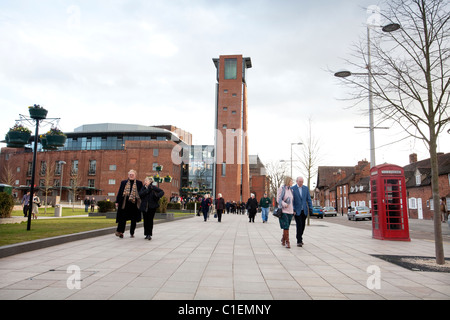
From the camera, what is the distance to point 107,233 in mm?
11188

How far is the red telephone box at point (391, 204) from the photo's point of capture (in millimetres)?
11680

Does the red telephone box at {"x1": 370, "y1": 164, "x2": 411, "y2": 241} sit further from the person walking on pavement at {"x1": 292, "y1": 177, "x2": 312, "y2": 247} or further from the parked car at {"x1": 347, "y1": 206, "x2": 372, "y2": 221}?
the parked car at {"x1": 347, "y1": 206, "x2": 372, "y2": 221}

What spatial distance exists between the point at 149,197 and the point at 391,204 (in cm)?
838

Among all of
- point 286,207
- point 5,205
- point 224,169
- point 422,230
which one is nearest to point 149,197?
point 286,207

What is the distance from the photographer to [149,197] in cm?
996

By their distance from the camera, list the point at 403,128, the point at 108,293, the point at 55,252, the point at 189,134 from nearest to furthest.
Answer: the point at 108,293 → the point at 55,252 → the point at 403,128 → the point at 189,134

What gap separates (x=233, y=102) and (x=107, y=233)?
6183 centimetres

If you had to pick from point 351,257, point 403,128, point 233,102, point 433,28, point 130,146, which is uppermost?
point 233,102

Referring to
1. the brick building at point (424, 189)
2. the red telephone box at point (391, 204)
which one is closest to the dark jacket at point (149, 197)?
the red telephone box at point (391, 204)

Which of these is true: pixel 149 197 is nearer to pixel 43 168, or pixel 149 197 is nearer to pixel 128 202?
pixel 128 202

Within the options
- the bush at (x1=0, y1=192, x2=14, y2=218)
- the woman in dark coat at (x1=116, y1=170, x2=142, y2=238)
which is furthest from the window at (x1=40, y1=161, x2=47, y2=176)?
the woman in dark coat at (x1=116, y1=170, x2=142, y2=238)
